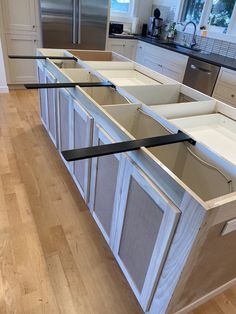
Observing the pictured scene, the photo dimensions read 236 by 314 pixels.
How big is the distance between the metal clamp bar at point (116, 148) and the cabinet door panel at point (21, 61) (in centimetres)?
350

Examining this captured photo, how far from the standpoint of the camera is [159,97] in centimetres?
192

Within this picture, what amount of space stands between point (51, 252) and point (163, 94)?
1414mm

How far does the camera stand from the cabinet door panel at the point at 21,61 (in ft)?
12.1

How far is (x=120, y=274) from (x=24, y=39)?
3.67 meters

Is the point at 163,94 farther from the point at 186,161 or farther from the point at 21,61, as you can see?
the point at 21,61

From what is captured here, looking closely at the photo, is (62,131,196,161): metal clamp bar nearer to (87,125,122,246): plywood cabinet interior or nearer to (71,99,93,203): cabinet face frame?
(87,125,122,246): plywood cabinet interior

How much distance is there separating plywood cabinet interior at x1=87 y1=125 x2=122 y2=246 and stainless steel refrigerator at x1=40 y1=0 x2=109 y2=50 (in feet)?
9.72

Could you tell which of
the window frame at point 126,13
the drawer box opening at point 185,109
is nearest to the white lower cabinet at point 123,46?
the window frame at point 126,13

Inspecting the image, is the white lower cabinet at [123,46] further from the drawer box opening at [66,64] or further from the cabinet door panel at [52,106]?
the cabinet door panel at [52,106]

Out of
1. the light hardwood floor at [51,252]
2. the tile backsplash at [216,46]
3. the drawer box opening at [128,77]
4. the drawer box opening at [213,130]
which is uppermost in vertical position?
the tile backsplash at [216,46]

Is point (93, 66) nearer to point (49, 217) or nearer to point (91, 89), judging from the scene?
point (91, 89)

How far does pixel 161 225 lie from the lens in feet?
3.23

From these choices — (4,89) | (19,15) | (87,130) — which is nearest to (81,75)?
(87,130)

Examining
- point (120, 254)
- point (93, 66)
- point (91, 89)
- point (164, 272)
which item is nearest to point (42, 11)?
point (93, 66)
